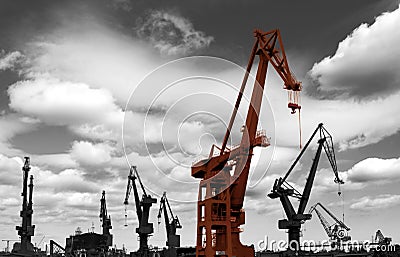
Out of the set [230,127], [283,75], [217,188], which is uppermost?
[283,75]

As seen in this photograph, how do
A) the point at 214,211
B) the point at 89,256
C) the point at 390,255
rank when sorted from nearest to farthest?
the point at 214,211
the point at 390,255
the point at 89,256

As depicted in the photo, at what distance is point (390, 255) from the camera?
265 ft

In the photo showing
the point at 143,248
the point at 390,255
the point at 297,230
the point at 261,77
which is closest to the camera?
the point at 261,77

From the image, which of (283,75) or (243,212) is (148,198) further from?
(283,75)

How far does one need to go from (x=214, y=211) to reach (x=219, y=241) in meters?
3.73

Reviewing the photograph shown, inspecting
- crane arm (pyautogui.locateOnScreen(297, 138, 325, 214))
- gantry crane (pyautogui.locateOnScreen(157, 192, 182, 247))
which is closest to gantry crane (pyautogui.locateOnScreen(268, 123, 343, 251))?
crane arm (pyautogui.locateOnScreen(297, 138, 325, 214))

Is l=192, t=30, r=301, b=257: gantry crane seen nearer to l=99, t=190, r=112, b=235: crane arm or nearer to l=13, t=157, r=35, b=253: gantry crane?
l=13, t=157, r=35, b=253: gantry crane

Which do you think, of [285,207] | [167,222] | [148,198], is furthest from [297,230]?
[167,222]

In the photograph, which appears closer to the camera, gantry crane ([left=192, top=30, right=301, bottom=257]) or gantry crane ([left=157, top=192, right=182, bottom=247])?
gantry crane ([left=192, top=30, right=301, bottom=257])

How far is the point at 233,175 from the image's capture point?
5194 cm

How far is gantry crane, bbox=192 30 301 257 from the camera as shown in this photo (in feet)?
161

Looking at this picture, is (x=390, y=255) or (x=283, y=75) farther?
(x=390, y=255)

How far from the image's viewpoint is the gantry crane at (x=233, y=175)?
49219mm

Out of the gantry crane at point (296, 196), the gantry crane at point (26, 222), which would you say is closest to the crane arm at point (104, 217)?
the gantry crane at point (26, 222)
